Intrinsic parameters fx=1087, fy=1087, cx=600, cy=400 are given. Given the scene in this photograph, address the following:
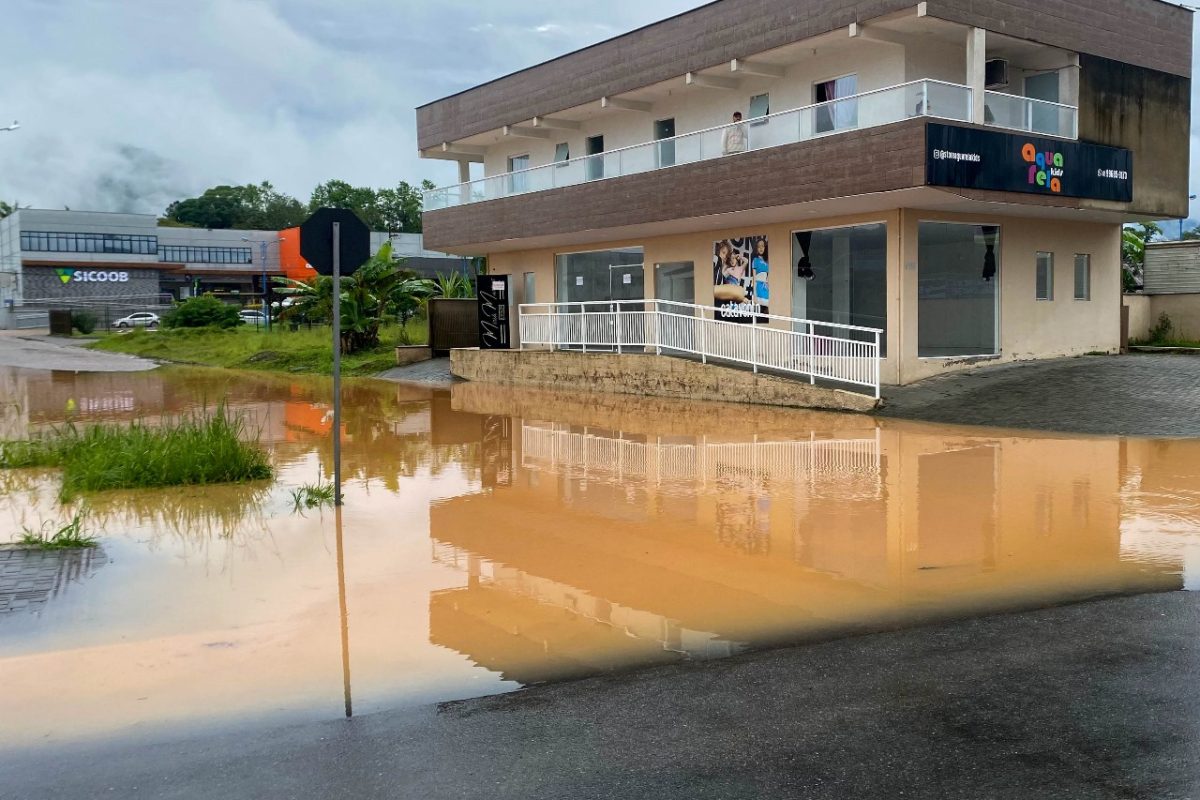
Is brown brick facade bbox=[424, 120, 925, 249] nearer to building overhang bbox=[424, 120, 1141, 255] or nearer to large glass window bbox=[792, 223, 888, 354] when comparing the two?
building overhang bbox=[424, 120, 1141, 255]

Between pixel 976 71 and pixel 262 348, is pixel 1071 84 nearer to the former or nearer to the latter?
pixel 976 71

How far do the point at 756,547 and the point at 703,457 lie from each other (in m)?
5.65

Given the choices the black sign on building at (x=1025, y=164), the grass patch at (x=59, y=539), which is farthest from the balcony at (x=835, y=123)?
the grass patch at (x=59, y=539)

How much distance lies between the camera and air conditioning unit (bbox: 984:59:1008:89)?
23812 mm

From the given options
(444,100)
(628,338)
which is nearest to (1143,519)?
(628,338)

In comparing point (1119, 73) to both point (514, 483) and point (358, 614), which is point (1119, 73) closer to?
point (514, 483)

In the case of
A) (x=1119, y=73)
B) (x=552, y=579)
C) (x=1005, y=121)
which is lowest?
(x=552, y=579)

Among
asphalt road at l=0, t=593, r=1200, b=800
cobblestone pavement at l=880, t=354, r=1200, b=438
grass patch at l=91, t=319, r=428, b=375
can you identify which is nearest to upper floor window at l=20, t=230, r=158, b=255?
grass patch at l=91, t=319, r=428, b=375

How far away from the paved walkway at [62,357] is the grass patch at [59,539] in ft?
101

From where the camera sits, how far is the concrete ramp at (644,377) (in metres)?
21.0

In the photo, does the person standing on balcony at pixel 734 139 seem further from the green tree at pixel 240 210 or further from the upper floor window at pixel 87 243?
the green tree at pixel 240 210

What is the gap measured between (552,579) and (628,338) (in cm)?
1847

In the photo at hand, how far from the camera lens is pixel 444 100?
36219 mm

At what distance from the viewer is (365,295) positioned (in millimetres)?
37844
